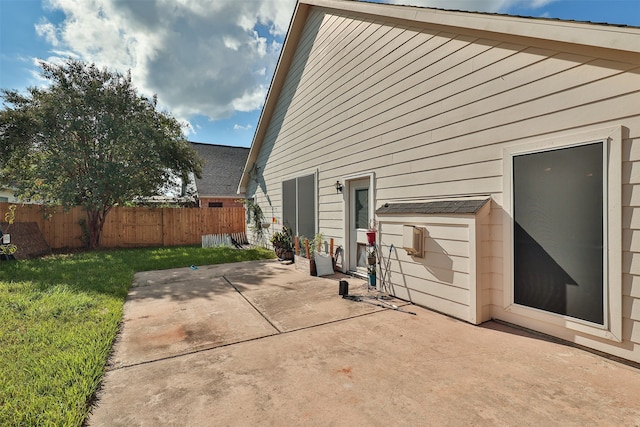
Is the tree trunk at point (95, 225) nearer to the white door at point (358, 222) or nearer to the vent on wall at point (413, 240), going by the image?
the white door at point (358, 222)

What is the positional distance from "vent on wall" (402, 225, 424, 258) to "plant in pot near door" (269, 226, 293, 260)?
4642 millimetres

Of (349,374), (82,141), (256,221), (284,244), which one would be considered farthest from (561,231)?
(82,141)

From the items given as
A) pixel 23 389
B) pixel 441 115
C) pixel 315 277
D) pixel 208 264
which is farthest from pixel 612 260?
pixel 208 264

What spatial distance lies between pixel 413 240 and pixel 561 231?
1.58 metres

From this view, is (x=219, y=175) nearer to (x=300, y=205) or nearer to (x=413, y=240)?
(x=300, y=205)

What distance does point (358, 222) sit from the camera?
18.8 ft

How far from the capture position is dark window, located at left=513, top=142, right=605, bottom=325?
2.53 meters

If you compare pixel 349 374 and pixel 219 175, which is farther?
pixel 219 175

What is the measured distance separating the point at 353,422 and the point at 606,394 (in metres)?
1.84

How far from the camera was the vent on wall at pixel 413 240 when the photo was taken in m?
3.86

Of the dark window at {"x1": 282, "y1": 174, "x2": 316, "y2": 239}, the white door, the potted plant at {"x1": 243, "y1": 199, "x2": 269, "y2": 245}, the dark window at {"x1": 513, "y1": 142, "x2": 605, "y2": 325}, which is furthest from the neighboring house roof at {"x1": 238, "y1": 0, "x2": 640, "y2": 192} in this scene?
the potted plant at {"x1": 243, "y1": 199, "x2": 269, "y2": 245}

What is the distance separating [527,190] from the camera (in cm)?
301

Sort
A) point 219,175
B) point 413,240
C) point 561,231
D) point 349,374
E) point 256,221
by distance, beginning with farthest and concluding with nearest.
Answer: point 219,175 → point 256,221 → point 413,240 → point 561,231 → point 349,374

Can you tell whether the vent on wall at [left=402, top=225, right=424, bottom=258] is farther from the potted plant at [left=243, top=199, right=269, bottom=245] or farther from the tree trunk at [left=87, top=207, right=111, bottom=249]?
the tree trunk at [left=87, top=207, right=111, bottom=249]
